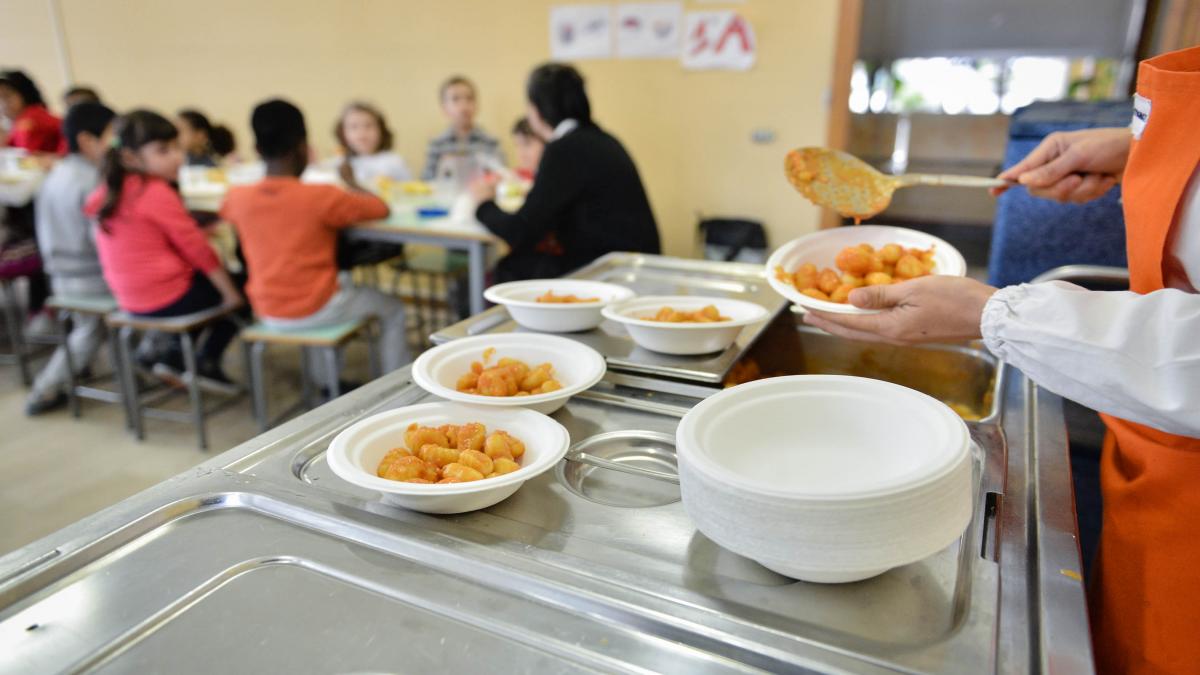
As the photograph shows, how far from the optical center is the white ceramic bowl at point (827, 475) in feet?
2.20

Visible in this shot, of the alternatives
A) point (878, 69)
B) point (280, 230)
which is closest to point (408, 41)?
point (280, 230)

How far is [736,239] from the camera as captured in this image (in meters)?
4.27

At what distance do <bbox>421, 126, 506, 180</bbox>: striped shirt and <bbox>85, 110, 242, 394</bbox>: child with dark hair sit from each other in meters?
1.72

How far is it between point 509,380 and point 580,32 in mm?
3764

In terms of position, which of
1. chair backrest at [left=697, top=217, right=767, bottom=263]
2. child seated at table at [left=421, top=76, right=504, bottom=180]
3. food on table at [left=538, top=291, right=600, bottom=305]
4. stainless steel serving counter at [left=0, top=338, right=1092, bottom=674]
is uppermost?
child seated at table at [left=421, top=76, right=504, bottom=180]

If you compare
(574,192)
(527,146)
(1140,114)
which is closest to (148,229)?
(574,192)

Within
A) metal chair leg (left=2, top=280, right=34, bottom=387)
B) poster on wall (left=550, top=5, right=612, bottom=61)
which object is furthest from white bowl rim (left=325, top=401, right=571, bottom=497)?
poster on wall (left=550, top=5, right=612, bottom=61)

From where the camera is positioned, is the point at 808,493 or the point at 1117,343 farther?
the point at 1117,343

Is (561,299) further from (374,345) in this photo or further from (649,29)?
(649,29)

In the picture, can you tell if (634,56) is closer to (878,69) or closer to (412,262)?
(412,262)

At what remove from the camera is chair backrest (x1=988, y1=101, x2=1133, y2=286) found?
5.62 feet

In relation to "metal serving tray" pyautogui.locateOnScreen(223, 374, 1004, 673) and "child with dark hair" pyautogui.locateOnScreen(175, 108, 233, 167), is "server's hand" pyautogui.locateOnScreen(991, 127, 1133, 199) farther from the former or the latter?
"child with dark hair" pyautogui.locateOnScreen(175, 108, 233, 167)

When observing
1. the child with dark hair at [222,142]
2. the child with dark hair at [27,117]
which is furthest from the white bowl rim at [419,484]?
the child with dark hair at [27,117]

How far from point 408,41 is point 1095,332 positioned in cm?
483
